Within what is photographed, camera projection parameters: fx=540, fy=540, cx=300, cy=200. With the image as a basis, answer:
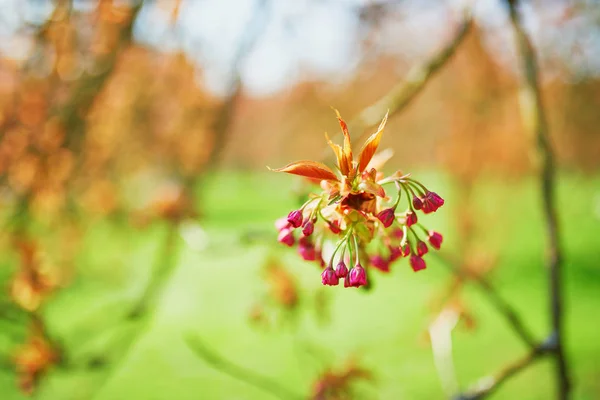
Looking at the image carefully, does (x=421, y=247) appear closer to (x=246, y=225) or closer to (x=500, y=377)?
(x=500, y=377)

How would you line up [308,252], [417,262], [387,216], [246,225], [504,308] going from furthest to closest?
[246,225], [504,308], [308,252], [417,262], [387,216]

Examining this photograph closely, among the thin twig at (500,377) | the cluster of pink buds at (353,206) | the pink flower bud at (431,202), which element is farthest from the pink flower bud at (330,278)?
the thin twig at (500,377)

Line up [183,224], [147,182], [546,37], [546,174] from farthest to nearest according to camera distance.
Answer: [147,182] < [546,37] < [183,224] < [546,174]

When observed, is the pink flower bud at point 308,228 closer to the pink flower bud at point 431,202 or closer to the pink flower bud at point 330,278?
the pink flower bud at point 330,278

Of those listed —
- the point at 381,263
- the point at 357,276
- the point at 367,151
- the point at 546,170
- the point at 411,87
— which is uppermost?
the point at 411,87

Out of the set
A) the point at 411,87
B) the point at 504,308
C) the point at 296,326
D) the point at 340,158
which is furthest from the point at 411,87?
the point at 296,326

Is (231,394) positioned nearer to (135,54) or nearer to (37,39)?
(135,54)

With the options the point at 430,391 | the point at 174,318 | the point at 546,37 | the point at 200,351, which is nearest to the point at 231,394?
the point at 430,391
